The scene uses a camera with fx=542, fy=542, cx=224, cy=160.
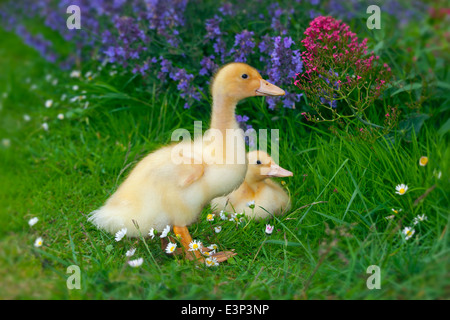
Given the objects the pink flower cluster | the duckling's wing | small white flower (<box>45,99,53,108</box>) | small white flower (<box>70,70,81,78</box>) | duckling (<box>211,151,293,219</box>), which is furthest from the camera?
small white flower (<box>70,70,81,78</box>)

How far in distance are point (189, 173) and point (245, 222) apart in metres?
0.69

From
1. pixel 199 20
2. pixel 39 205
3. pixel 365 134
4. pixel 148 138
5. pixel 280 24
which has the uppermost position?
pixel 199 20

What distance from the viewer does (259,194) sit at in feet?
12.1

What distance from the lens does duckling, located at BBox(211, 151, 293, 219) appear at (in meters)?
3.62

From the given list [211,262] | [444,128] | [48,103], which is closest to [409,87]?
[444,128]

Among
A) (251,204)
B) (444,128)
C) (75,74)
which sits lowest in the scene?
(251,204)

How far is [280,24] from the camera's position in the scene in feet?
13.9

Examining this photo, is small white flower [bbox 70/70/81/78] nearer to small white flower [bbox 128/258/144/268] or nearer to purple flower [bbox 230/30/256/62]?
purple flower [bbox 230/30/256/62]

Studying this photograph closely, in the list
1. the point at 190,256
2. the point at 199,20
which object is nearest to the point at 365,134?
the point at 190,256

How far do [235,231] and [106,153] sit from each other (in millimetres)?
1592

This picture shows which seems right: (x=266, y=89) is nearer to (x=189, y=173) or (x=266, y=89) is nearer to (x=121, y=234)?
(x=189, y=173)

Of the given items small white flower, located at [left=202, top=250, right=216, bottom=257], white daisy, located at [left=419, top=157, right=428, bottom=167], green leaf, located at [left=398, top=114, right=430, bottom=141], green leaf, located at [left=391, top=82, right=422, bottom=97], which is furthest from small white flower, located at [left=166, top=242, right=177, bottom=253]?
green leaf, located at [left=391, top=82, right=422, bottom=97]

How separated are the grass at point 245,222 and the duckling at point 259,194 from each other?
8 centimetres
